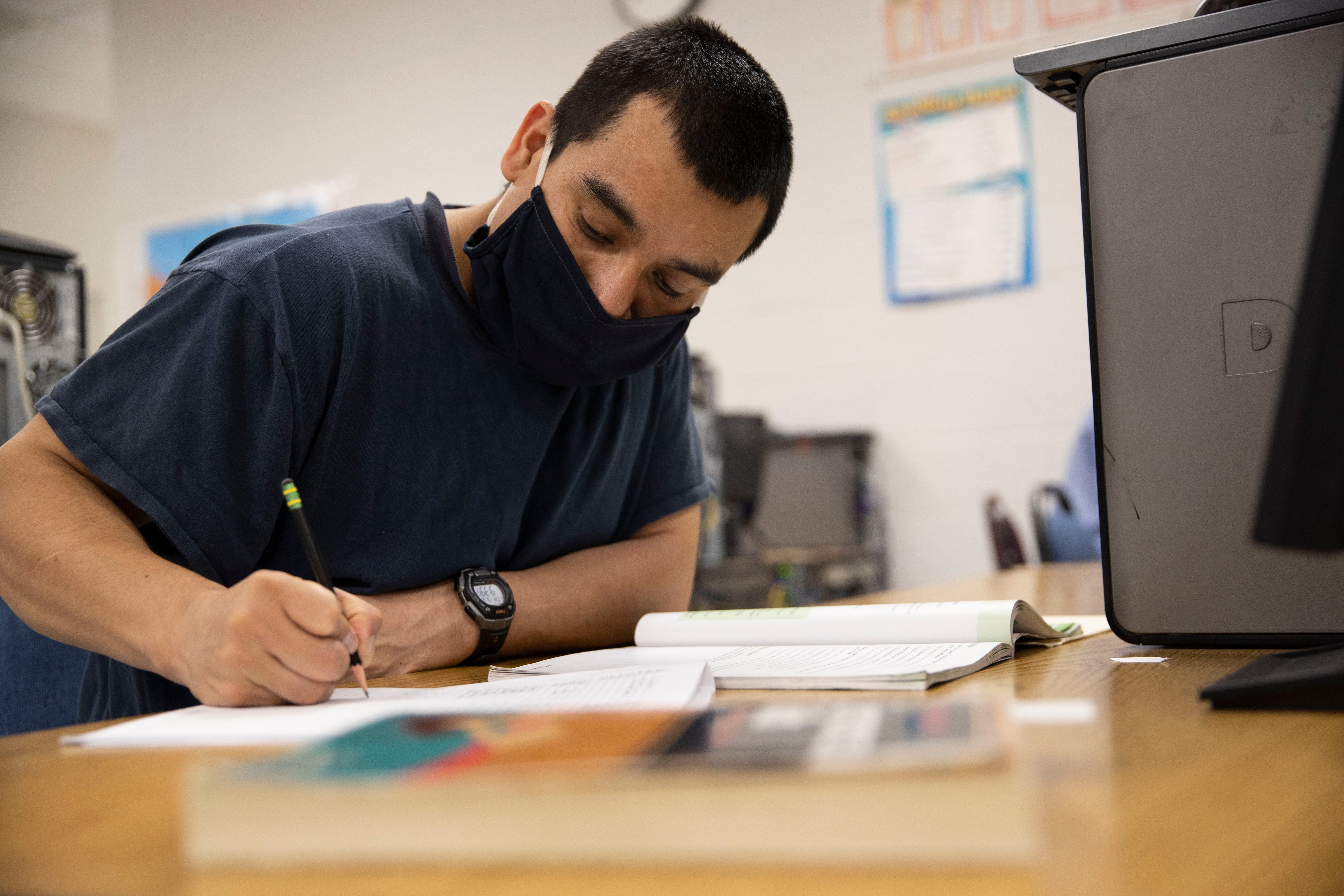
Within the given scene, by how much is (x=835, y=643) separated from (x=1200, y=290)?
0.38m

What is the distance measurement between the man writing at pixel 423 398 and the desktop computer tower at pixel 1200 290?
361 millimetres

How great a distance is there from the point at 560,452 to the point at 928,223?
3.10 metres

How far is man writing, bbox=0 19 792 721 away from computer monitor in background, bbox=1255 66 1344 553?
633 millimetres

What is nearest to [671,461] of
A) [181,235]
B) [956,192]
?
[956,192]

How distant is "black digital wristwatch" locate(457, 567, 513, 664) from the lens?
0.98 metres

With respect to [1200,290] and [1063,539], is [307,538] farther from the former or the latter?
[1063,539]

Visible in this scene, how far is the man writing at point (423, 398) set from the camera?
844 millimetres

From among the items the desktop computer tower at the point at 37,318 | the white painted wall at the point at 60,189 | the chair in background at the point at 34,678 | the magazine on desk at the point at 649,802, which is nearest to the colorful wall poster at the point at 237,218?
the white painted wall at the point at 60,189

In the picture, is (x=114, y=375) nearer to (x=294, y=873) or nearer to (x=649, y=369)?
(x=649, y=369)

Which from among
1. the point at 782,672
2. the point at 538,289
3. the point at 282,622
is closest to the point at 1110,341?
the point at 782,672

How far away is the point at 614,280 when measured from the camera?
99cm

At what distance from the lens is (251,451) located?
3.01 ft

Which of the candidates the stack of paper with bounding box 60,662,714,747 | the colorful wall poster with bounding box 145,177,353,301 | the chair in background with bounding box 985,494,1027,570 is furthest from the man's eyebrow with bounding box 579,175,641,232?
the colorful wall poster with bounding box 145,177,353,301

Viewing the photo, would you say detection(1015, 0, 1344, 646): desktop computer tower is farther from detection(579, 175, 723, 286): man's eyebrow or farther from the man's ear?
the man's ear
